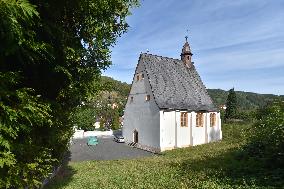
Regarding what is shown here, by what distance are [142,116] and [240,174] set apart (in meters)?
23.3

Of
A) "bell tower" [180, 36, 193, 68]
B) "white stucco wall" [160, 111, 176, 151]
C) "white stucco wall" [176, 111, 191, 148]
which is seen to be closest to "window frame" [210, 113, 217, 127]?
"white stucco wall" [176, 111, 191, 148]

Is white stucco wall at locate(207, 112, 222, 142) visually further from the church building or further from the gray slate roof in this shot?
the gray slate roof

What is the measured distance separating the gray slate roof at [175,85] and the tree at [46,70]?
77.6ft

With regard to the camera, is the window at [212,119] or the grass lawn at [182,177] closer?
the grass lawn at [182,177]

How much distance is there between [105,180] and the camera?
18.8 meters

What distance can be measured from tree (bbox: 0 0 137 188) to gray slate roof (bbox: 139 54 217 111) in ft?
77.6

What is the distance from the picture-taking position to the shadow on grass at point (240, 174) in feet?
47.2

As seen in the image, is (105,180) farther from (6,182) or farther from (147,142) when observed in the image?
(147,142)

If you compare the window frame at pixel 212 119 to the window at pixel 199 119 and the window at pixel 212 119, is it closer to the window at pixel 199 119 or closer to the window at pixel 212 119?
the window at pixel 212 119

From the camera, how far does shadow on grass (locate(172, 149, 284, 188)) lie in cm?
1438

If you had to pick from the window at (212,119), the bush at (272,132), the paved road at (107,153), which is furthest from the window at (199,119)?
the bush at (272,132)

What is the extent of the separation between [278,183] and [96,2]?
10852 millimetres

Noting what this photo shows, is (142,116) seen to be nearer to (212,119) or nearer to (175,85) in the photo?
(175,85)

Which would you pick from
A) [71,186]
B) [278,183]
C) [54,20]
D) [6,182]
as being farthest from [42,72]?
[278,183]
